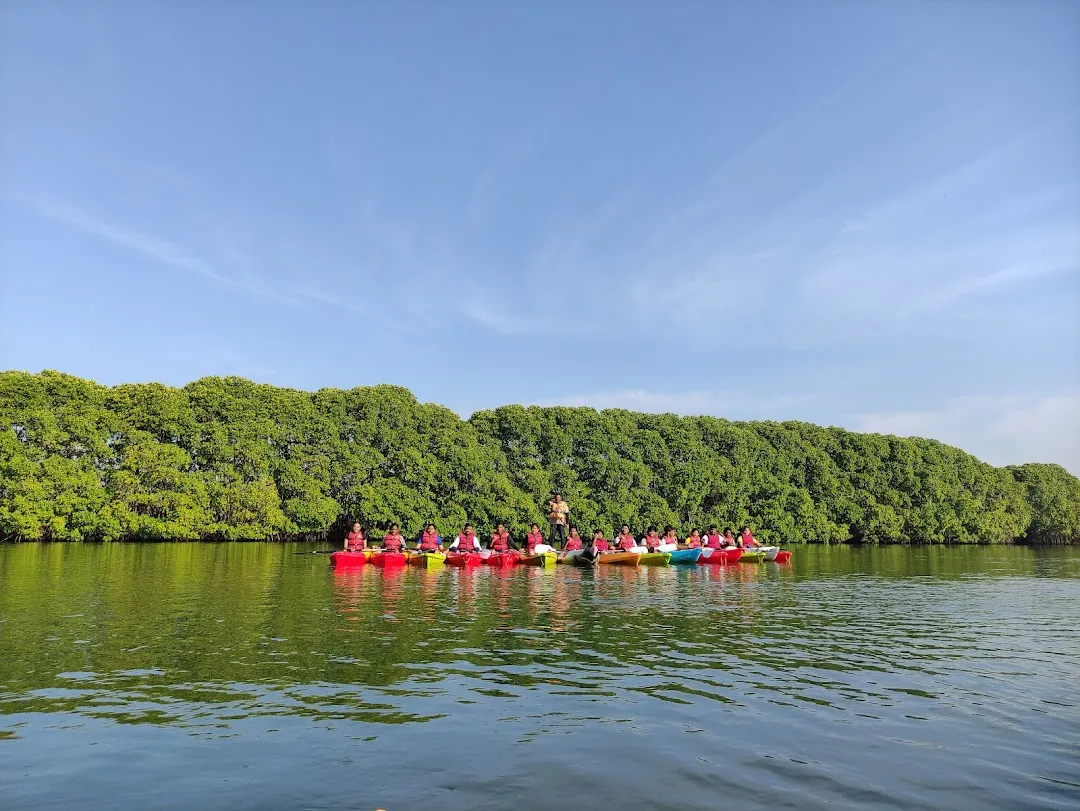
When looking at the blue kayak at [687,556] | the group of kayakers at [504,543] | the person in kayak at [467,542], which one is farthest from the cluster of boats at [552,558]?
the person in kayak at [467,542]

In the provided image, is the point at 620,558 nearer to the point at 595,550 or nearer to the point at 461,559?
the point at 595,550

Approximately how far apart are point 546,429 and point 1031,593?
43.5 metres

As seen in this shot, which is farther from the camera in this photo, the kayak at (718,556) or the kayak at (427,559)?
the kayak at (718,556)

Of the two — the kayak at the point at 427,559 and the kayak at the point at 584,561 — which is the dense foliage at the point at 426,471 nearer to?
the kayak at the point at 584,561

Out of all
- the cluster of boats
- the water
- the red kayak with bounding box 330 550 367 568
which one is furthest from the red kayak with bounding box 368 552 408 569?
the water

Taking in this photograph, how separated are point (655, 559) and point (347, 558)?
14.9 m

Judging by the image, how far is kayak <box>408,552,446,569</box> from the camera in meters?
33.7

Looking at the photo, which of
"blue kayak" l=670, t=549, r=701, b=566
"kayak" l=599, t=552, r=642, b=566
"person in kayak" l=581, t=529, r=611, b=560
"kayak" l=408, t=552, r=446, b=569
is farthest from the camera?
"blue kayak" l=670, t=549, r=701, b=566

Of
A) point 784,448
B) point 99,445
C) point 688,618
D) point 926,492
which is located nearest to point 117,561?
point 99,445

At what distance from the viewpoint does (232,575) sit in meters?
28.0

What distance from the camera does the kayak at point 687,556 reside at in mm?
37125

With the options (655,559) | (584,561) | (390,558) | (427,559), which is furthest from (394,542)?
(655,559)

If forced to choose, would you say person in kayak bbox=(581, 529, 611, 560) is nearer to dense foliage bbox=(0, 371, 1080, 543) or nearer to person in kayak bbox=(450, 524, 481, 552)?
person in kayak bbox=(450, 524, 481, 552)

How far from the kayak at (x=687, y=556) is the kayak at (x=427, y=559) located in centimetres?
1182
